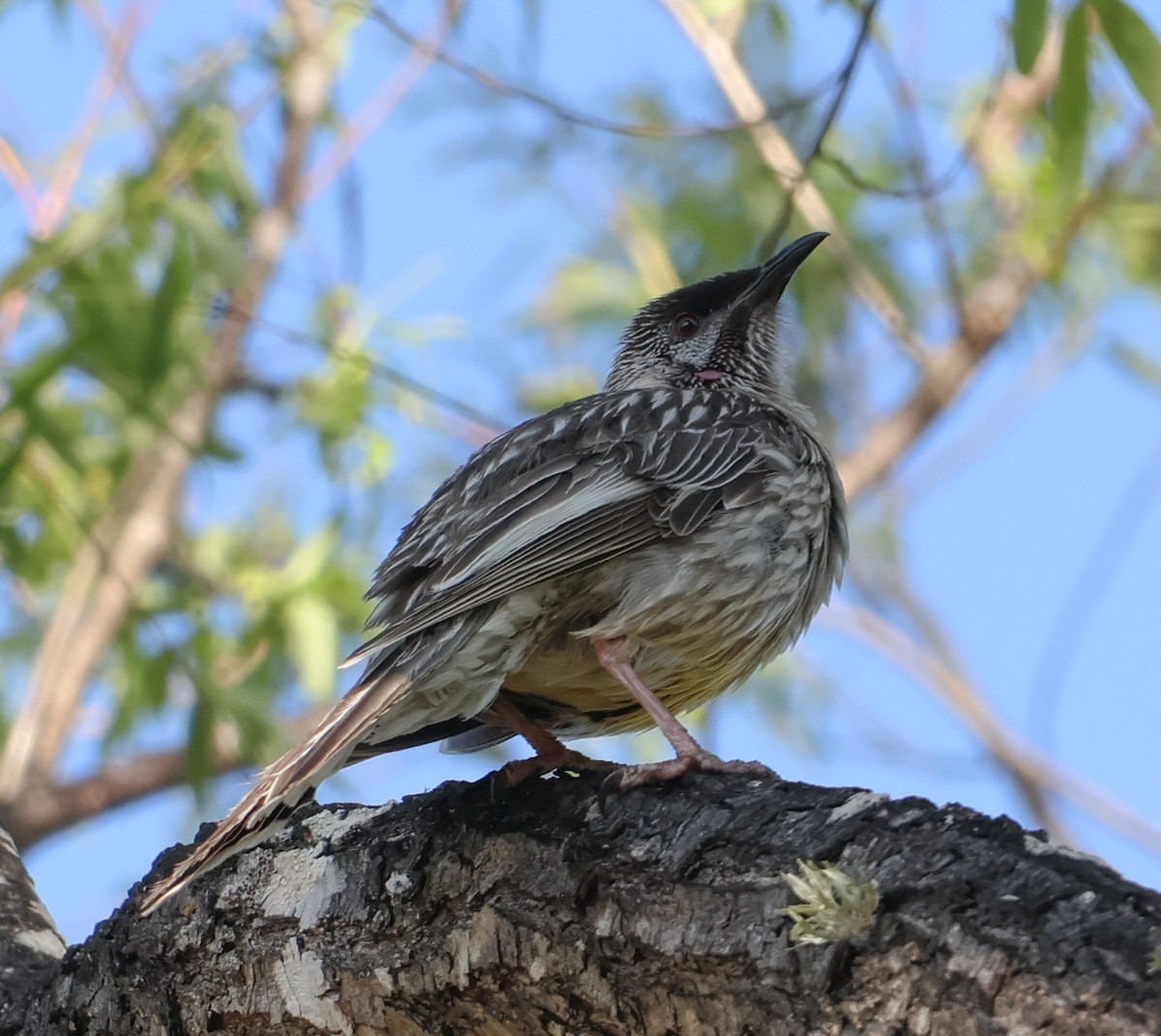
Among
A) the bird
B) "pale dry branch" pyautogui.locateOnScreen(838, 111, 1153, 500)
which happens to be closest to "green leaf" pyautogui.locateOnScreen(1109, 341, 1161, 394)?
"pale dry branch" pyautogui.locateOnScreen(838, 111, 1153, 500)

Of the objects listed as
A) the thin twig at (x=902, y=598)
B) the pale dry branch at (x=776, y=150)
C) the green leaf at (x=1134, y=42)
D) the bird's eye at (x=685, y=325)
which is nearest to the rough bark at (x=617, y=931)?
the green leaf at (x=1134, y=42)

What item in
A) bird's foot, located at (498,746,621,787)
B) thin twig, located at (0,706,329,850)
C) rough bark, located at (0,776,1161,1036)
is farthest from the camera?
thin twig, located at (0,706,329,850)

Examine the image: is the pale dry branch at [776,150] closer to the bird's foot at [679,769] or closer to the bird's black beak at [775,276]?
the bird's black beak at [775,276]

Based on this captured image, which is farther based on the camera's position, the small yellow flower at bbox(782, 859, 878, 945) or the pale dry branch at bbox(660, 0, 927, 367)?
the pale dry branch at bbox(660, 0, 927, 367)

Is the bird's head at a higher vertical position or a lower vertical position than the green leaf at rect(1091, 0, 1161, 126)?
higher

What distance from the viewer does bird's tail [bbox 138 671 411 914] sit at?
2.71m

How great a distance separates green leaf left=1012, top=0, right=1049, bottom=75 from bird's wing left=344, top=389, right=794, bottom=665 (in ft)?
3.93

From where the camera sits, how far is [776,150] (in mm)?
6484

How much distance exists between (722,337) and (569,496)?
143 cm

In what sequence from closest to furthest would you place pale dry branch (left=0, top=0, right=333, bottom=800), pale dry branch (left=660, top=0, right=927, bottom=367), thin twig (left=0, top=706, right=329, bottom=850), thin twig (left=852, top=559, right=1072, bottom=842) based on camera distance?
pale dry branch (left=660, top=0, right=927, bottom=367), thin twig (left=0, top=706, right=329, bottom=850), pale dry branch (left=0, top=0, right=333, bottom=800), thin twig (left=852, top=559, right=1072, bottom=842)

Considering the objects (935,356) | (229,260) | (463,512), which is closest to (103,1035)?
(463,512)

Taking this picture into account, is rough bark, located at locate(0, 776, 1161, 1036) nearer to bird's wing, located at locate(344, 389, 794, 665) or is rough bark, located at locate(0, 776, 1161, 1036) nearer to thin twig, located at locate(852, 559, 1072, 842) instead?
bird's wing, located at locate(344, 389, 794, 665)

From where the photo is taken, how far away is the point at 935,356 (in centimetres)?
745

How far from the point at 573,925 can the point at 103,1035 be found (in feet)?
3.45
